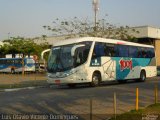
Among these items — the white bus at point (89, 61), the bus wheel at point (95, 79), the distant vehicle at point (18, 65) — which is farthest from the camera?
the distant vehicle at point (18, 65)

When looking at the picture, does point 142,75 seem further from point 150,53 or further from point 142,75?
point 150,53

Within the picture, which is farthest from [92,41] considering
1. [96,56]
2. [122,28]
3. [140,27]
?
[140,27]

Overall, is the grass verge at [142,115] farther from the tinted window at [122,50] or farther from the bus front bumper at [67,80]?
the tinted window at [122,50]

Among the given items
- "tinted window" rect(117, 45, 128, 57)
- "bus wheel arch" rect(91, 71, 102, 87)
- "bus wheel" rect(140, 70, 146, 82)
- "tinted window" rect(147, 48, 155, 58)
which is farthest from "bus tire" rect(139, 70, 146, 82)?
"bus wheel arch" rect(91, 71, 102, 87)

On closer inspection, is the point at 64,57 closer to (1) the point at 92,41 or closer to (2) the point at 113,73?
(1) the point at 92,41

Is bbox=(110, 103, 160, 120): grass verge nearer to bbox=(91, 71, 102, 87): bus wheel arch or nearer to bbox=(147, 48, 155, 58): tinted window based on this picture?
bbox=(91, 71, 102, 87): bus wheel arch

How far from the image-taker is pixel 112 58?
27.7 meters

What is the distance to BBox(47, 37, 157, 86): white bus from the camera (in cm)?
2462

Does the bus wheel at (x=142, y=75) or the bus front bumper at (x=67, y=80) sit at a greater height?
the bus front bumper at (x=67, y=80)

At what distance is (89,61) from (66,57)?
158 cm

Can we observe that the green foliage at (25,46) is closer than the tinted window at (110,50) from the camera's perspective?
A: No

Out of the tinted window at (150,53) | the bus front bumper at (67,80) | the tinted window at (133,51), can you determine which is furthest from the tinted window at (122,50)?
the bus front bumper at (67,80)

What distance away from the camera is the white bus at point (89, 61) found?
24.6 meters

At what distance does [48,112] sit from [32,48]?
4978 cm
